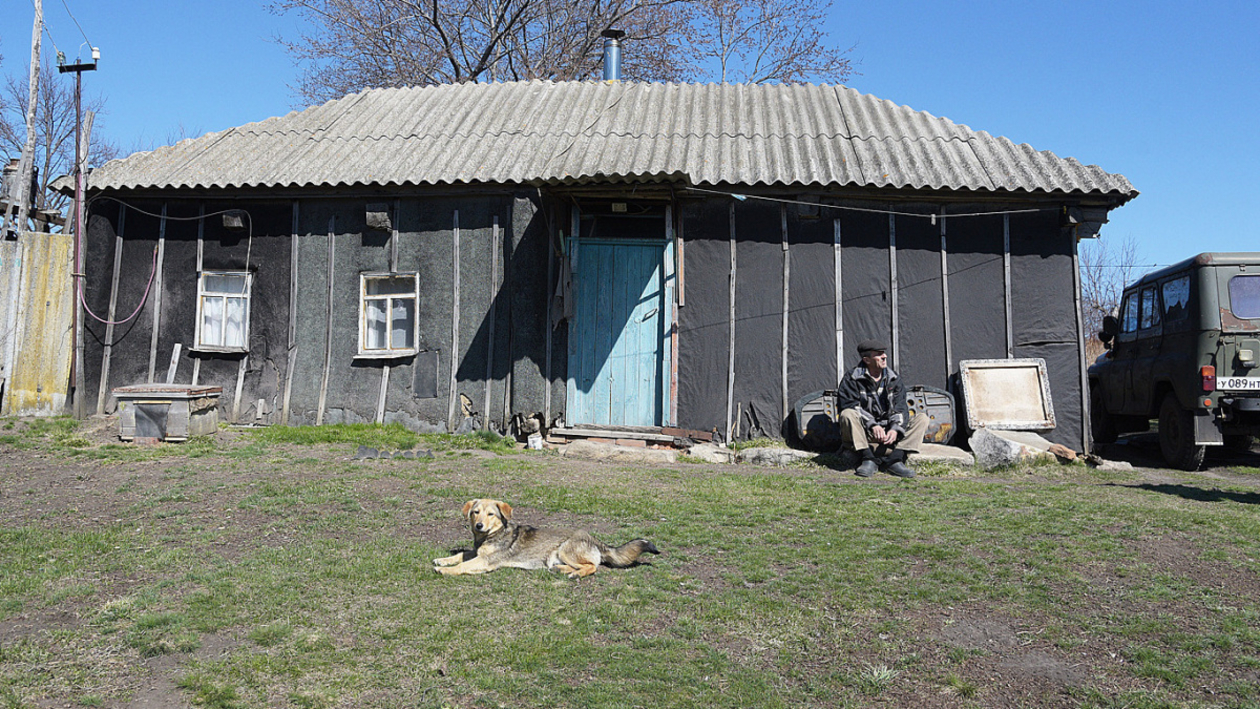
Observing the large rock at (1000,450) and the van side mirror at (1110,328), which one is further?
the van side mirror at (1110,328)

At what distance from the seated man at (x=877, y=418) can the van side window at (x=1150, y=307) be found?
12.9 feet

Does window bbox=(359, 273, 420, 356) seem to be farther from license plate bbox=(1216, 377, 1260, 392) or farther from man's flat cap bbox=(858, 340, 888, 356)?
license plate bbox=(1216, 377, 1260, 392)

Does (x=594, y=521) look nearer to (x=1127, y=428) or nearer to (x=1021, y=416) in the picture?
(x=1021, y=416)

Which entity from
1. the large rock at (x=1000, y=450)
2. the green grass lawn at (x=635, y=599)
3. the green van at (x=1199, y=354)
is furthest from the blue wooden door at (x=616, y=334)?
the green van at (x=1199, y=354)

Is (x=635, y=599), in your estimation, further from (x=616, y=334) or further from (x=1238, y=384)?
(x=1238, y=384)

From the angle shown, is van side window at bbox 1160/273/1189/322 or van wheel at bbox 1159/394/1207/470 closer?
van wheel at bbox 1159/394/1207/470

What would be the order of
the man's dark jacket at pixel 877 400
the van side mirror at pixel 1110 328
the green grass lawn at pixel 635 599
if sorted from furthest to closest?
1. the van side mirror at pixel 1110 328
2. the man's dark jacket at pixel 877 400
3. the green grass lawn at pixel 635 599

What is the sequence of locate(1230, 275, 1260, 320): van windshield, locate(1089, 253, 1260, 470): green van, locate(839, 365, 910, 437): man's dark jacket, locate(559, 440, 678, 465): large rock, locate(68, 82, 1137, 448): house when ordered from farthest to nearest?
1. locate(68, 82, 1137, 448): house
2. locate(559, 440, 678, 465): large rock
3. locate(1230, 275, 1260, 320): van windshield
4. locate(1089, 253, 1260, 470): green van
5. locate(839, 365, 910, 437): man's dark jacket

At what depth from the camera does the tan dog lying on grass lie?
4.89 m

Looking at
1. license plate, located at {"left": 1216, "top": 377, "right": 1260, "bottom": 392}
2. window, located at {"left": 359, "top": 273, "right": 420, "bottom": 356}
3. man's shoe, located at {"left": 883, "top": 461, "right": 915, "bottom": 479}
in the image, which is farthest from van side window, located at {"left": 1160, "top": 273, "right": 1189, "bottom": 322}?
window, located at {"left": 359, "top": 273, "right": 420, "bottom": 356}

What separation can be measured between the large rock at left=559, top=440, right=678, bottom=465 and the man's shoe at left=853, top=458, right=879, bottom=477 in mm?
2092

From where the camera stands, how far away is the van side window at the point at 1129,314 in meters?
11.3

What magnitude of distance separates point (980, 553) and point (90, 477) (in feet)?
24.3

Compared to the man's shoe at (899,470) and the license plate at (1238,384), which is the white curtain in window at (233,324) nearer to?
the man's shoe at (899,470)
